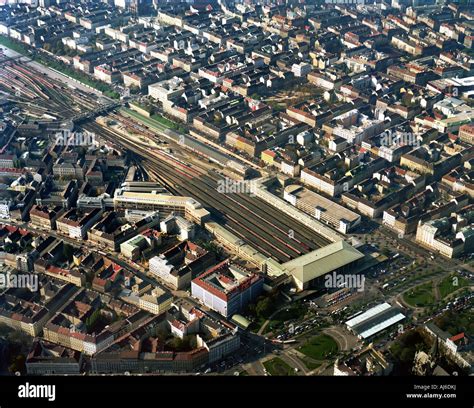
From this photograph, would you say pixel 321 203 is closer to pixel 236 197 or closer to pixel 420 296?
pixel 236 197

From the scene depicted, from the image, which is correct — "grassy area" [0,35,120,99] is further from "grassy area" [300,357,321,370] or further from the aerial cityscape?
"grassy area" [300,357,321,370]

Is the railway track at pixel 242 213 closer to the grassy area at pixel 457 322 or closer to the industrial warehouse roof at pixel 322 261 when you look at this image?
the industrial warehouse roof at pixel 322 261

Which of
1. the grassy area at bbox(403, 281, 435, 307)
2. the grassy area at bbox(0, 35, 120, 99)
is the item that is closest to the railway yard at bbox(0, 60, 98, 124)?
the grassy area at bbox(0, 35, 120, 99)

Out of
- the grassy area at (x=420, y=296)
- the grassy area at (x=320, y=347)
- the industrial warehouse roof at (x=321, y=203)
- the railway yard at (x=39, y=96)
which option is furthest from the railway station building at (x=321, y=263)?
the railway yard at (x=39, y=96)

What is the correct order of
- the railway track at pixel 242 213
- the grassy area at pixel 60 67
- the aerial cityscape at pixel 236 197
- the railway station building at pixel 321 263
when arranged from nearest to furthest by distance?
the aerial cityscape at pixel 236 197 → the railway station building at pixel 321 263 → the railway track at pixel 242 213 → the grassy area at pixel 60 67

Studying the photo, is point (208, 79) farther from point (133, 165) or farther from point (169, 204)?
point (169, 204)
